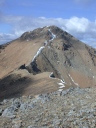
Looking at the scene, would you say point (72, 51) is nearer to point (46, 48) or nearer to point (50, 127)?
point (46, 48)

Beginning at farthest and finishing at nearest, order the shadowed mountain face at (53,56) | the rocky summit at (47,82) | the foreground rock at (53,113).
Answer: the shadowed mountain face at (53,56) → the rocky summit at (47,82) → the foreground rock at (53,113)

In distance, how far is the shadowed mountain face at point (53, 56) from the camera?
115575 mm

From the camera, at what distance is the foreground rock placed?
1647 cm

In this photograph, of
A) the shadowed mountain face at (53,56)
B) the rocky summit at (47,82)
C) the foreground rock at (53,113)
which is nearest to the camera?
the foreground rock at (53,113)

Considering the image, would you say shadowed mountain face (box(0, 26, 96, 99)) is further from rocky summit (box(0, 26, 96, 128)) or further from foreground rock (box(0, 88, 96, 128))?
foreground rock (box(0, 88, 96, 128))

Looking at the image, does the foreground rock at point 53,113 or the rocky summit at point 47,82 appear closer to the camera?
the foreground rock at point 53,113

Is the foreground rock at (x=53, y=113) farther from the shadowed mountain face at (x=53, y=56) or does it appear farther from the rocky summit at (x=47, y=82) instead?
the shadowed mountain face at (x=53, y=56)

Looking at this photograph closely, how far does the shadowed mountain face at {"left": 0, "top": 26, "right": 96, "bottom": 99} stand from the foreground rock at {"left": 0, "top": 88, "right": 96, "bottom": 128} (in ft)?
260

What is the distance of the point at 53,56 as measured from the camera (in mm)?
128875

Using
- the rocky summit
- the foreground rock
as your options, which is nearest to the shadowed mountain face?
the rocky summit

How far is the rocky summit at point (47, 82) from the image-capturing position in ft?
58.0

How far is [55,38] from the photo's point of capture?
143500 millimetres

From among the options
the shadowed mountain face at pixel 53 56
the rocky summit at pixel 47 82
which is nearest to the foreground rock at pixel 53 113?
the rocky summit at pixel 47 82

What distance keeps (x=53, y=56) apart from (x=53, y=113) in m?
111
